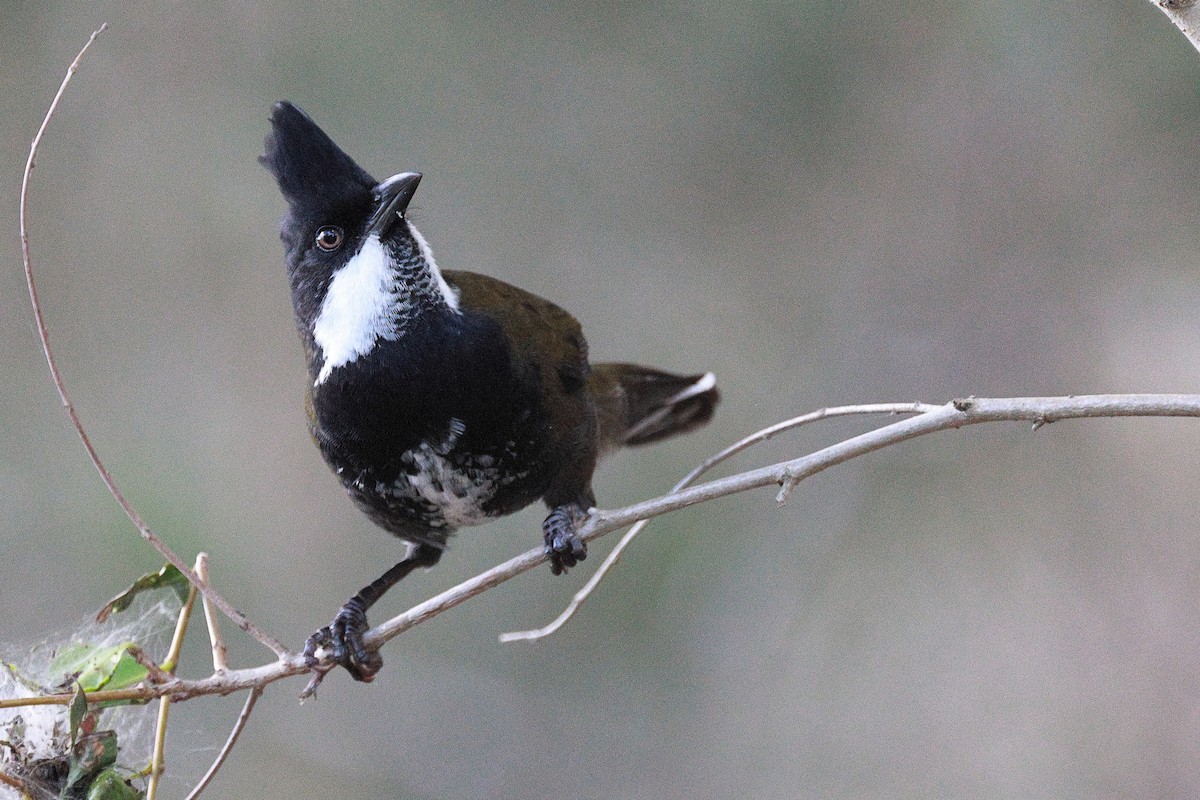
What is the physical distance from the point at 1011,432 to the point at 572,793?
266 cm

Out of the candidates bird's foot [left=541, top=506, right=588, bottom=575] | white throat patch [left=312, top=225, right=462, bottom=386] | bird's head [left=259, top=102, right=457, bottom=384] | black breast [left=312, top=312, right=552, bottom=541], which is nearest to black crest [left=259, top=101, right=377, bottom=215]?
bird's head [left=259, top=102, right=457, bottom=384]

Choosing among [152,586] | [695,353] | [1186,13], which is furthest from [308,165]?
[695,353]

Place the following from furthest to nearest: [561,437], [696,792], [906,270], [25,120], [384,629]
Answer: [25,120]
[906,270]
[696,792]
[561,437]
[384,629]

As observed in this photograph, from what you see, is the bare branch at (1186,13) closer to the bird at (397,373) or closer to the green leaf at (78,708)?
the bird at (397,373)

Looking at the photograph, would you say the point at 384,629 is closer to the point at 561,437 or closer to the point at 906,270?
the point at 561,437

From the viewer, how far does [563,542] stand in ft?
9.63

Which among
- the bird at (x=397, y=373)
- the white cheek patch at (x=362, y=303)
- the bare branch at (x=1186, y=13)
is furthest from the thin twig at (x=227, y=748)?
the bare branch at (x=1186, y=13)

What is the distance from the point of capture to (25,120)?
6551 mm

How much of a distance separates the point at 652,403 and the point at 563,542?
4.33ft

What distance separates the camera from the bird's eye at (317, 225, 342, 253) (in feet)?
9.82

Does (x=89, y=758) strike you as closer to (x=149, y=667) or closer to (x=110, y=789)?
(x=110, y=789)

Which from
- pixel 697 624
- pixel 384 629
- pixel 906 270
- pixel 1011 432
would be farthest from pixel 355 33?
pixel 384 629

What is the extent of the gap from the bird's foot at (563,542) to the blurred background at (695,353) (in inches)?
98.8

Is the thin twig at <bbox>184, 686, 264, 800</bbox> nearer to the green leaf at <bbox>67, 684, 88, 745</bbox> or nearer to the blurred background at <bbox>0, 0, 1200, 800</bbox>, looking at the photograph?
the green leaf at <bbox>67, 684, 88, 745</bbox>
